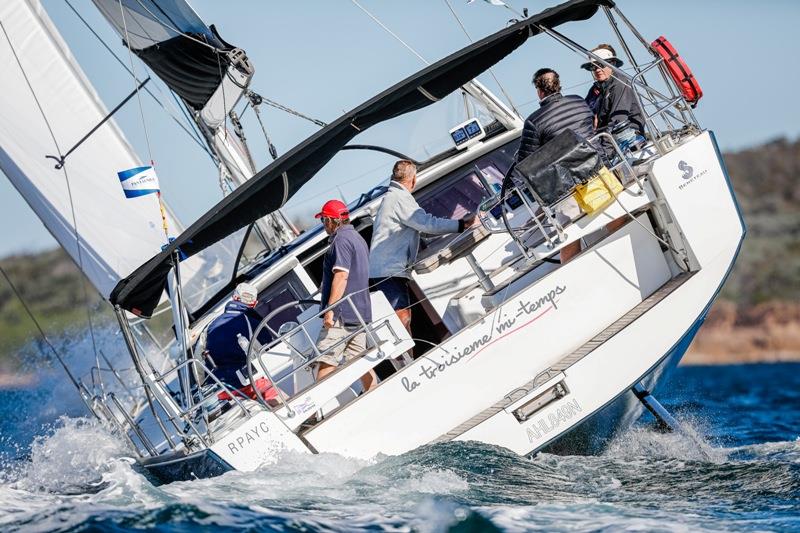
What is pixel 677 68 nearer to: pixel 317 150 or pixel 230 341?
pixel 317 150

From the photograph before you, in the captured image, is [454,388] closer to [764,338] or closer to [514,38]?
[514,38]

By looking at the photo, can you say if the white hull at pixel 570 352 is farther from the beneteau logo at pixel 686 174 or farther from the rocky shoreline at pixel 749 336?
the rocky shoreline at pixel 749 336

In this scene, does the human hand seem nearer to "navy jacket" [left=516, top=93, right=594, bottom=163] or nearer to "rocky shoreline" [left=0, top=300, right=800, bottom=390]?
"navy jacket" [left=516, top=93, right=594, bottom=163]

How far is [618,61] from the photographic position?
309 inches

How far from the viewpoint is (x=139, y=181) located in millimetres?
8586

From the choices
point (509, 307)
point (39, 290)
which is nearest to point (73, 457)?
point (509, 307)

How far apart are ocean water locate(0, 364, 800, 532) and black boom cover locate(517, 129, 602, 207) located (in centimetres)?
161

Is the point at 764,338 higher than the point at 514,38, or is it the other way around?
the point at 514,38

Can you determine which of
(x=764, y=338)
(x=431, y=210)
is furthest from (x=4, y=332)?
(x=431, y=210)

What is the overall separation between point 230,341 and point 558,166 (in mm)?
2775

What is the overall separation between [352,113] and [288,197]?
0.71 meters

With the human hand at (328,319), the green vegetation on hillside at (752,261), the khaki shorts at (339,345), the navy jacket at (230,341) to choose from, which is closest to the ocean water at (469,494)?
the khaki shorts at (339,345)

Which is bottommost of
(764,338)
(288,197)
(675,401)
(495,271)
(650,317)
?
(764,338)

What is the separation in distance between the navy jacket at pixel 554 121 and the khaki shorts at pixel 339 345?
1.62 metres
